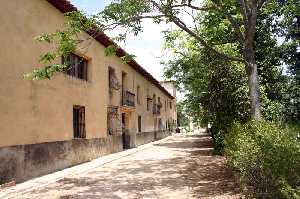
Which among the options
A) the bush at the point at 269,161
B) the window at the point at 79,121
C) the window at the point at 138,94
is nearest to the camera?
the bush at the point at 269,161

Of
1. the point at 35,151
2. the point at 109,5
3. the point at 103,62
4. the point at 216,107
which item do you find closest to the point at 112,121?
the point at 103,62

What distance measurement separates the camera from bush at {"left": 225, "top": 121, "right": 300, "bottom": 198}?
6914 mm

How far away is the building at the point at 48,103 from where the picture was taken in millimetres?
12109

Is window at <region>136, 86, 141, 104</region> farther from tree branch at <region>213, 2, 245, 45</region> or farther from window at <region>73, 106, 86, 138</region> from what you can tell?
tree branch at <region>213, 2, 245, 45</region>

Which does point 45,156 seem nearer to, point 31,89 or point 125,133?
point 31,89


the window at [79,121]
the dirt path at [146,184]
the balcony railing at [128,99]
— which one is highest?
the balcony railing at [128,99]

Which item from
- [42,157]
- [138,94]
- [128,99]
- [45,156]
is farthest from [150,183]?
[138,94]

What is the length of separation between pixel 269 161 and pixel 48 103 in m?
9.44

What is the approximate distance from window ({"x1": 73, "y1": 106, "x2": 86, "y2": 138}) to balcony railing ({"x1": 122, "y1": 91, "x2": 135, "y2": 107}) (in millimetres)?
7894

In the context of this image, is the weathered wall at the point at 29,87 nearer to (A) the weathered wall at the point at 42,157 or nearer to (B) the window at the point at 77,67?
(A) the weathered wall at the point at 42,157

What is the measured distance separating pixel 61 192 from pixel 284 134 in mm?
5724

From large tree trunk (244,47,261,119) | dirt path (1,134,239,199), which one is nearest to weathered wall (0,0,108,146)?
dirt path (1,134,239,199)

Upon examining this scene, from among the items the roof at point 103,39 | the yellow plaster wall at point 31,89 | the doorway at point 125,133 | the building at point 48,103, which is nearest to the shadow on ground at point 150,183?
the building at point 48,103

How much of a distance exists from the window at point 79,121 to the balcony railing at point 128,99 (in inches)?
311
